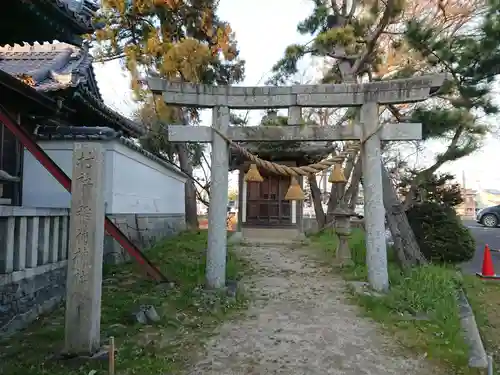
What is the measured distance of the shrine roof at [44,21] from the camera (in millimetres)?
4750

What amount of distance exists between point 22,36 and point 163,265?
16.0 ft

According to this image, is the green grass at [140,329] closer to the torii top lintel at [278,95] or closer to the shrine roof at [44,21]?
the torii top lintel at [278,95]

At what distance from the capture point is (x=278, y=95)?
7043 mm

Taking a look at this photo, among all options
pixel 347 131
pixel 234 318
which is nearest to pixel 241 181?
pixel 347 131

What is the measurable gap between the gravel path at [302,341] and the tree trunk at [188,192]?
10802 millimetres

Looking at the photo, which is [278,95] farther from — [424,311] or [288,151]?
[288,151]

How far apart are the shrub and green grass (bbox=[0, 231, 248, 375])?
4686mm

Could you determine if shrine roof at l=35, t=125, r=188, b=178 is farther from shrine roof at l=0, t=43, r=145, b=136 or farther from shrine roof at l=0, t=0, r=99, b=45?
shrine roof at l=0, t=0, r=99, b=45

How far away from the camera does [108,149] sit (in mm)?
8969

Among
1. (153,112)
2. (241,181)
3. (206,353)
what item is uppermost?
(153,112)

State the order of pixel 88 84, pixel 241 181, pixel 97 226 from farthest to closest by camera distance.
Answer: pixel 241 181
pixel 88 84
pixel 97 226

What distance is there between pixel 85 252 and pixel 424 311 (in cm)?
466

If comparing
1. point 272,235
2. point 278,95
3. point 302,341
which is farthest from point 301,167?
point 272,235

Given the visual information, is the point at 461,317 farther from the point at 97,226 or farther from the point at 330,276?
the point at 97,226
